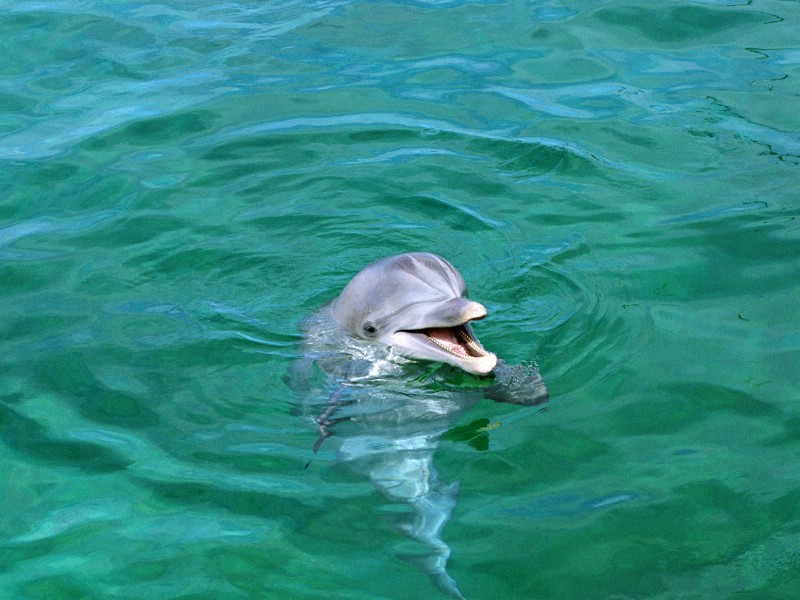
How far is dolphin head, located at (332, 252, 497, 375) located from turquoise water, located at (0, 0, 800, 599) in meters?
0.45

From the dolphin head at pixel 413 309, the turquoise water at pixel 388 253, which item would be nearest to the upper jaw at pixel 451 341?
the dolphin head at pixel 413 309

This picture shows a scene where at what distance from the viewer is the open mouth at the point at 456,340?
19.7ft

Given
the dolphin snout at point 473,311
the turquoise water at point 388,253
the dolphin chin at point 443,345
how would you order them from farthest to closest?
1. the dolphin chin at point 443,345
2. the dolphin snout at point 473,311
3. the turquoise water at point 388,253

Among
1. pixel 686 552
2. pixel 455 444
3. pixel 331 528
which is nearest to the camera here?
pixel 686 552

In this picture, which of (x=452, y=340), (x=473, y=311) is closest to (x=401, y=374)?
(x=452, y=340)

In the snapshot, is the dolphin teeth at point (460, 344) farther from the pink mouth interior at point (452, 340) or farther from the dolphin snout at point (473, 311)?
the dolphin snout at point (473, 311)

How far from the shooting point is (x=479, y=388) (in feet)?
20.9

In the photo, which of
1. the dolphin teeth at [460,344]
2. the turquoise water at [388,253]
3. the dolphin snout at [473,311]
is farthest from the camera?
the dolphin teeth at [460,344]

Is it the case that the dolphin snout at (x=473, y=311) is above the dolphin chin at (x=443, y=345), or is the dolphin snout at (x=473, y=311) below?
above

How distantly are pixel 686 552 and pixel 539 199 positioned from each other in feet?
14.6

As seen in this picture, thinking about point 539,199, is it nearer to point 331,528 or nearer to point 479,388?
point 479,388

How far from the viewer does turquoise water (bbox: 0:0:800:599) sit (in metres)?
5.22

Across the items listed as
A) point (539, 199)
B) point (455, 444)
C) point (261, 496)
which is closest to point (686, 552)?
point (455, 444)

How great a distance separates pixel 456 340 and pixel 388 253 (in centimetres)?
215
